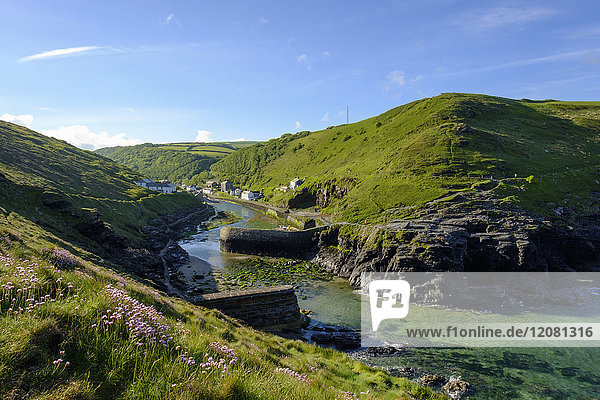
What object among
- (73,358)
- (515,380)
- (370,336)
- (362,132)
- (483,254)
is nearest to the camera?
(73,358)

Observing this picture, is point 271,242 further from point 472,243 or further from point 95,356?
point 95,356

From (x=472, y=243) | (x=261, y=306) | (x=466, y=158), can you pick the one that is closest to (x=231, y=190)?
(x=466, y=158)

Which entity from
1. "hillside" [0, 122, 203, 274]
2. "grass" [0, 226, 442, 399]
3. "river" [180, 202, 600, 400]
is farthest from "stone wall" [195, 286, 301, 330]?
"grass" [0, 226, 442, 399]

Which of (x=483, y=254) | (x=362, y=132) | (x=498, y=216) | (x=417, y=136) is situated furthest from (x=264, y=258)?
(x=362, y=132)

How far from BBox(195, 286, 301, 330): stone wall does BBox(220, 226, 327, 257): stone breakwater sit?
2895 cm

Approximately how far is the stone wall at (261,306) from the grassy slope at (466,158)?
32.6m

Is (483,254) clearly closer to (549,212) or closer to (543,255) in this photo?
(543,255)

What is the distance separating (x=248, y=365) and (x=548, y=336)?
34.8 m

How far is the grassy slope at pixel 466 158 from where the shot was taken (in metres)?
60.2

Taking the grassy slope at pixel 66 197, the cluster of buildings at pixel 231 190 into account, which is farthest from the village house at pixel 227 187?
the grassy slope at pixel 66 197

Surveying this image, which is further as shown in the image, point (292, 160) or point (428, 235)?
point (292, 160)

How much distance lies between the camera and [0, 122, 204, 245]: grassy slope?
1228 inches

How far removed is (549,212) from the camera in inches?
2020

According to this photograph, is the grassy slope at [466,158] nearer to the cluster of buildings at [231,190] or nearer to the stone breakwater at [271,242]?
the stone breakwater at [271,242]
